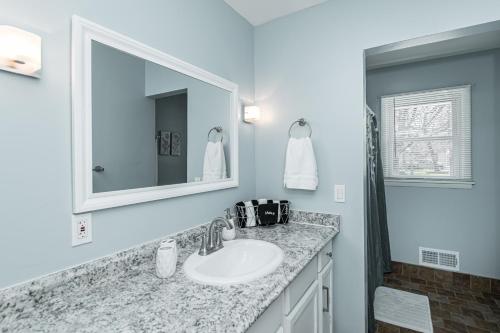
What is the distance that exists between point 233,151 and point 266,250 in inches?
30.8

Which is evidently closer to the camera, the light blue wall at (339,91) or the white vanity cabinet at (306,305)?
the white vanity cabinet at (306,305)

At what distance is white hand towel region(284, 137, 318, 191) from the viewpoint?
1.86 meters

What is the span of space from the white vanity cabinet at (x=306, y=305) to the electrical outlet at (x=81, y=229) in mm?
719

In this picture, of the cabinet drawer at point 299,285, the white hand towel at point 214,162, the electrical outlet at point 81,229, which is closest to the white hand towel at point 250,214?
the white hand towel at point 214,162

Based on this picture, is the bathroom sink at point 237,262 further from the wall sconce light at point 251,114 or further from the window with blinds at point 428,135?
the window with blinds at point 428,135

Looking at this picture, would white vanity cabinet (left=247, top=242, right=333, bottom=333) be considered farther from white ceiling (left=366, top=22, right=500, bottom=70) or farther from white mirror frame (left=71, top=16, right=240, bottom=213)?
white ceiling (left=366, top=22, right=500, bottom=70)

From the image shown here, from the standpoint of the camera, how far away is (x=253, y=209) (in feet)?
6.22

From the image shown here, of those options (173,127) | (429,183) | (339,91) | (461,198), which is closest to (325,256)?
(339,91)

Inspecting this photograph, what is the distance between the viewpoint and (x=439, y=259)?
2.80m

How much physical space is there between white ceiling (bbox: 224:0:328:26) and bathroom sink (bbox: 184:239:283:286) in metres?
1.66

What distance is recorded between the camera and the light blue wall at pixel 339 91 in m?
1.70

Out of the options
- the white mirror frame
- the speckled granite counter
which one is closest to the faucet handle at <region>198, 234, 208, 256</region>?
the speckled granite counter

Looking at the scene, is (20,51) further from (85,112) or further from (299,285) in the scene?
(299,285)

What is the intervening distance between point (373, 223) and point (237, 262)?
136cm
